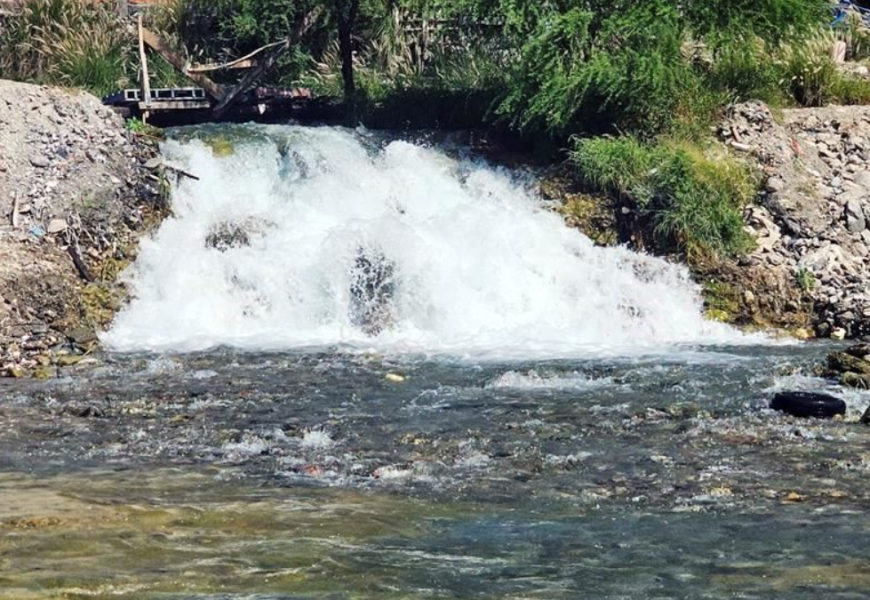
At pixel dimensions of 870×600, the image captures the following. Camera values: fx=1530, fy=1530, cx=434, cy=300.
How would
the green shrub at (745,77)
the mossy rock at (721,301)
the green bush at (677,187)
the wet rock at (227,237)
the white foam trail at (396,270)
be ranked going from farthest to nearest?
1. the green shrub at (745,77)
2. the wet rock at (227,237)
3. the green bush at (677,187)
4. the mossy rock at (721,301)
5. the white foam trail at (396,270)

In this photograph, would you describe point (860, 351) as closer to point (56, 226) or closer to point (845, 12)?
point (56, 226)

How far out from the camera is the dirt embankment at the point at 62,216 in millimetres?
17938

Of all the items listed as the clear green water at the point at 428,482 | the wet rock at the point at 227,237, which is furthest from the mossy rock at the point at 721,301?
the wet rock at the point at 227,237

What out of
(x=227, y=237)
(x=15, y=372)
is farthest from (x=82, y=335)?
(x=227, y=237)

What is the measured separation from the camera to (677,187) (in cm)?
2109

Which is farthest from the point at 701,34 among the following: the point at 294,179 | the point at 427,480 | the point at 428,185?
the point at 427,480

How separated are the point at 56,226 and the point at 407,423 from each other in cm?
786

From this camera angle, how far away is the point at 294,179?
2241 centimetres

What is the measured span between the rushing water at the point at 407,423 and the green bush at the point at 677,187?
0.62m

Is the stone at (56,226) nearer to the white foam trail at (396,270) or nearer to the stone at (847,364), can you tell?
the white foam trail at (396,270)

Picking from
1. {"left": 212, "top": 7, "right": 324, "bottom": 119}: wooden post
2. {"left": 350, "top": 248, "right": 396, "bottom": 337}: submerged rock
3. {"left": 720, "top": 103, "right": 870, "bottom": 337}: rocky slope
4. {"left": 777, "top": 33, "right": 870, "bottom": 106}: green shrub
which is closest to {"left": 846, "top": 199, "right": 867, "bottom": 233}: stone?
{"left": 720, "top": 103, "right": 870, "bottom": 337}: rocky slope

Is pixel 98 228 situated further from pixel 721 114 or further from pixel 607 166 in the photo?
pixel 721 114

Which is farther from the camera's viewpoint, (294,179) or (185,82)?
(185,82)

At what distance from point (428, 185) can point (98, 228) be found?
16.3ft
